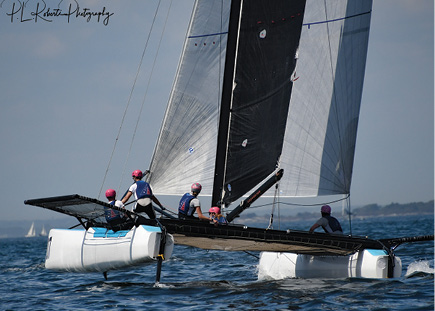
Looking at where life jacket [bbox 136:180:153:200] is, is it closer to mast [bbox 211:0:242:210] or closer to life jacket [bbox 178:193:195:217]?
life jacket [bbox 178:193:195:217]

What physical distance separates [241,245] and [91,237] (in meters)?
2.86

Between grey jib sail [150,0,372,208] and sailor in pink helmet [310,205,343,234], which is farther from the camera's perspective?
sailor in pink helmet [310,205,343,234]

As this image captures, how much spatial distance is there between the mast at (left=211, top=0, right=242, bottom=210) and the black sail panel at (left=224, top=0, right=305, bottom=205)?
0.11 metres

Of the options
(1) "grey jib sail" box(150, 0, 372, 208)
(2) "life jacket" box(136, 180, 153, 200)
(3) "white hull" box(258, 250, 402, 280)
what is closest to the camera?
(3) "white hull" box(258, 250, 402, 280)

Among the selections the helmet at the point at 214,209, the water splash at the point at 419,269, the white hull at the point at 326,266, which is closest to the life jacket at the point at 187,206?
the helmet at the point at 214,209

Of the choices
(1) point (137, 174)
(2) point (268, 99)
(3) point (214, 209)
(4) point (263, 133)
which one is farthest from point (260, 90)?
(1) point (137, 174)

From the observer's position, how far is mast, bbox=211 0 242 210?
43.7 feet

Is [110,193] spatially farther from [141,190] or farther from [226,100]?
[226,100]

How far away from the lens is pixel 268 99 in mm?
13828

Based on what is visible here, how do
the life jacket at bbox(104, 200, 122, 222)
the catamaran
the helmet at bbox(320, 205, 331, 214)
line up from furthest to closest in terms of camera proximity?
the helmet at bbox(320, 205, 331, 214), the catamaran, the life jacket at bbox(104, 200, 122, 222)

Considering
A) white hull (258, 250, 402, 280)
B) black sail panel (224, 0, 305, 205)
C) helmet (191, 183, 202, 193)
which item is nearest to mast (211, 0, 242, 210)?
black sail panel (224, 0, 305, 205)

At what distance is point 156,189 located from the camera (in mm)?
14453

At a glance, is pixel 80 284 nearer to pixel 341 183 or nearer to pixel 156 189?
pixel 156 189

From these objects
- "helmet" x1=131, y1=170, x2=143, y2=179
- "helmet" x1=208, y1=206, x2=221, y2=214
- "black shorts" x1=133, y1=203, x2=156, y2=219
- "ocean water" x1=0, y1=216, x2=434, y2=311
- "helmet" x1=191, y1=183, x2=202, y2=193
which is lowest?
"ocean water" x1=0, y1=216, x2=434, y2=311
